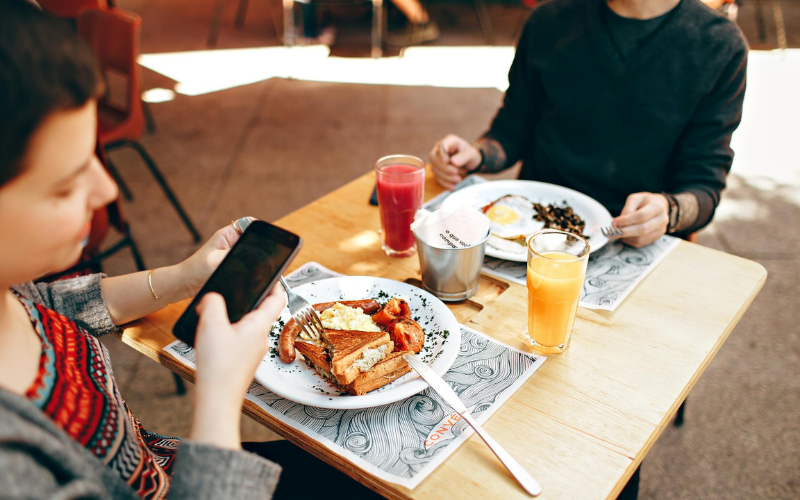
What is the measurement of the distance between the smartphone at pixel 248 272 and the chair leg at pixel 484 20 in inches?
237

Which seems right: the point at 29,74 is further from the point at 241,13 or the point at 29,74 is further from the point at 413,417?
the point at 241,13

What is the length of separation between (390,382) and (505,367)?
0.71 ft

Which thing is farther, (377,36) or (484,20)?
(484,20)

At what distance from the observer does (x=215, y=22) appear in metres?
7.05

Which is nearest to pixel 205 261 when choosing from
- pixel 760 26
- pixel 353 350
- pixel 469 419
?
pixel 353 350

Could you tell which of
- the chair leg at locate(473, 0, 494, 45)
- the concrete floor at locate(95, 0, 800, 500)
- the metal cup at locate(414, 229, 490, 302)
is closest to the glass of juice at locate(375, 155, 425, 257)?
the metal cup at locate(414, 229, 490, 302)

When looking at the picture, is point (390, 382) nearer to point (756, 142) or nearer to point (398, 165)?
point (398, 165)

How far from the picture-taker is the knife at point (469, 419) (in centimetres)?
84

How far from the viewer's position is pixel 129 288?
1164mm

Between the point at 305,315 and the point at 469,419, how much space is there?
37cm

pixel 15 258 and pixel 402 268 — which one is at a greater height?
pixel 15 258

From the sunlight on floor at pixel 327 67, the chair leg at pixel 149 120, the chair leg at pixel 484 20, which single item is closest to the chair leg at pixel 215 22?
the sunlight on floor at pixel 327 67

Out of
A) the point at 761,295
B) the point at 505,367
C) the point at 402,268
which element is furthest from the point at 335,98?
the point at 505,367

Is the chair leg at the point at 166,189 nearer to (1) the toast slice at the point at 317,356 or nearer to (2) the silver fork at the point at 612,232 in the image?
(1) the toast slice at the point at 317,356
